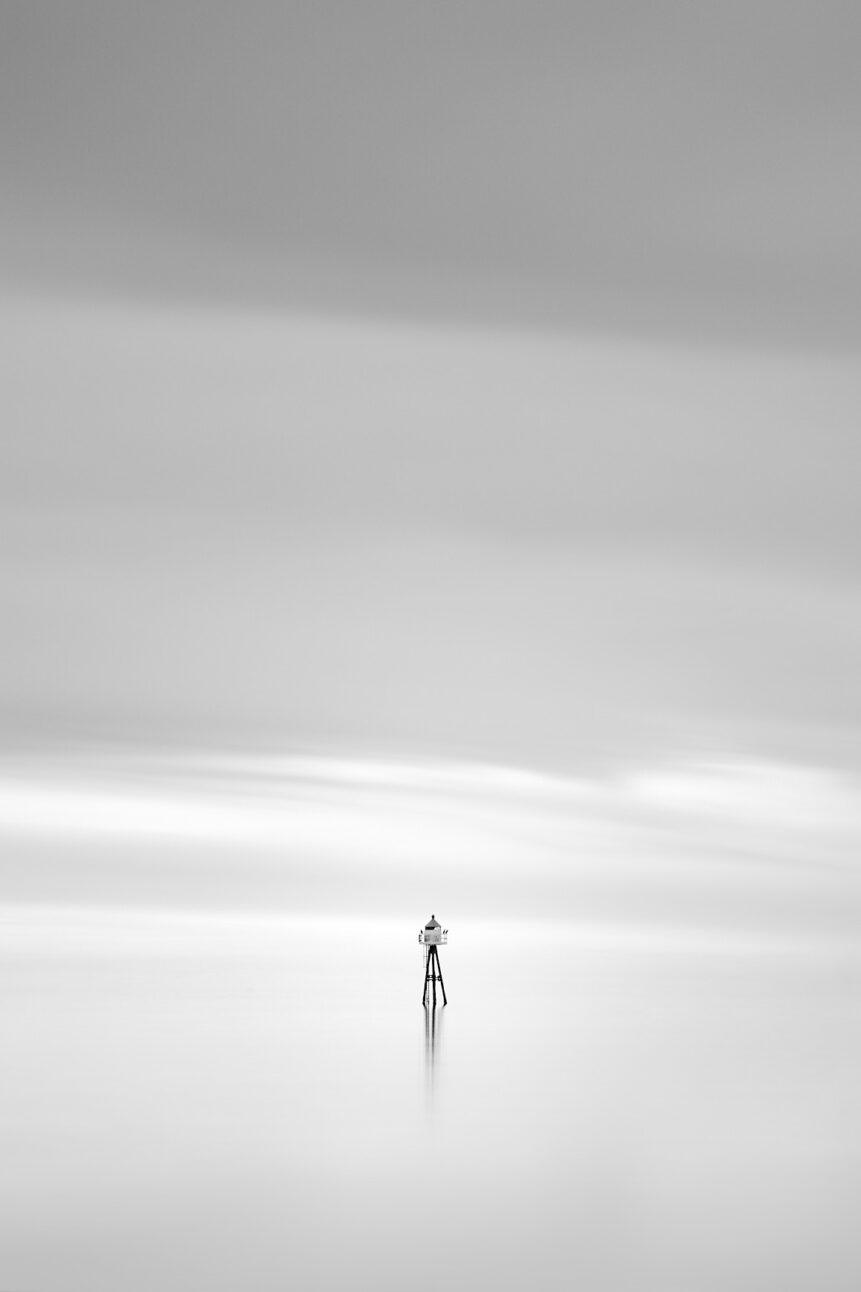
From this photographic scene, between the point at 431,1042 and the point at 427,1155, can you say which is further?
the point at 431,1042

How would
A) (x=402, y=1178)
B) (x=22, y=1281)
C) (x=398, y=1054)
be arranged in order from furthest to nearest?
(x=398, y=1054)
(x=402, y=1178)
(x=22, y=1281)

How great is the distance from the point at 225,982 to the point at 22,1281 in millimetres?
39784

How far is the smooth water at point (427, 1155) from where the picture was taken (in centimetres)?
987

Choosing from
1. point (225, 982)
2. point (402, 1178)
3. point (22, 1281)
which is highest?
point (225, 982)

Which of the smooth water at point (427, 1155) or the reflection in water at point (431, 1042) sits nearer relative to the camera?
the smooth water at point (427, 1155)

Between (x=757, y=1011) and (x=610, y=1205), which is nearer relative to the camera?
(x=610, y=1205)

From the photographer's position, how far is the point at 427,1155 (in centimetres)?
1366

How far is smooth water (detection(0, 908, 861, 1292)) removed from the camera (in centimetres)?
987

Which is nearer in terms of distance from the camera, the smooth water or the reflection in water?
the smooth water

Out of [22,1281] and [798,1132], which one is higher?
[798,1132]

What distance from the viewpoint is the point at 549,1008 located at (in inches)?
1444

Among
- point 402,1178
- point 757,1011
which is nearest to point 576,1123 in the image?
point 402,1178

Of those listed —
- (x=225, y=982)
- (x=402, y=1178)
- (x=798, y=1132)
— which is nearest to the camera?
(x=402, y=1178)

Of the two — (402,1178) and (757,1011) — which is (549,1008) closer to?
(757,1011)
